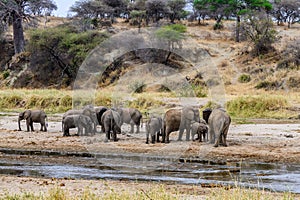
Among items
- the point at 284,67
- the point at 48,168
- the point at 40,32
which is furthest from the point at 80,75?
the point at 48,168

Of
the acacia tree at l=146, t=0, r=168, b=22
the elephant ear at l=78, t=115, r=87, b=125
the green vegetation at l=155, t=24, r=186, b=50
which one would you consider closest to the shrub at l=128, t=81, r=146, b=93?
the green vegetation at l=155, t=24, r=186, b=50

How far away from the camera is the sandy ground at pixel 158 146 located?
12336 mm

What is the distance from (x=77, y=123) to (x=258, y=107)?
11.4 meters

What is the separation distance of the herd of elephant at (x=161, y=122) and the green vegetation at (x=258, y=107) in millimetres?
8015

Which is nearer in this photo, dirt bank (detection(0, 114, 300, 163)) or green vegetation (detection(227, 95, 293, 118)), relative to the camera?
dirt bank (detection(0, 114, 300, 163))

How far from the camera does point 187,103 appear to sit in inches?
1245

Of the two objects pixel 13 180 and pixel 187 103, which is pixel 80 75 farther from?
pixel 13 180

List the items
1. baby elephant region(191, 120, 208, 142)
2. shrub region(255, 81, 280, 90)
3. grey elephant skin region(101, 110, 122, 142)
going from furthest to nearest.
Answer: shrub region(255, 81, 280, 90), grey elephant skin region(101, 110, 122, 142), baby elephant region(191, 120, 208, 142)

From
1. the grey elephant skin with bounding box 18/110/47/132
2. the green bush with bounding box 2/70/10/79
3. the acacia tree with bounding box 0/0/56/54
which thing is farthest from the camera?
the green bush with bounding box 2/70/10/79

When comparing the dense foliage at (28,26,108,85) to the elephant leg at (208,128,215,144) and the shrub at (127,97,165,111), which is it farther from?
the elephant leg at (208,128,215,144)

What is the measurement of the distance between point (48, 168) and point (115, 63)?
3157cm

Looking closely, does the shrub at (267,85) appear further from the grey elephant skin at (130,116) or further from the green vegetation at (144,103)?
the grey elephant skin at (130,116)

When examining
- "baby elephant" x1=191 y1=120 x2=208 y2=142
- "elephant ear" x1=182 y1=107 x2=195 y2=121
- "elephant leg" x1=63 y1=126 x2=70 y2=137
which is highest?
"elephant ear" x1=182 y1=107 x2=195 y2=121

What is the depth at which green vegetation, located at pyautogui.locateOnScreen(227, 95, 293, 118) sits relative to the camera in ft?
93.6
